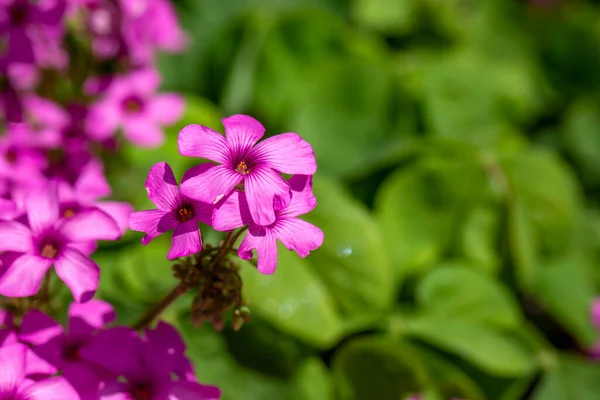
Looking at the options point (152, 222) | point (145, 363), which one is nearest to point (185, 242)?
point (152, 222)

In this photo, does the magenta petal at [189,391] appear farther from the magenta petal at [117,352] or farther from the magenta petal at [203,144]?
the magenta petal at [203,144]

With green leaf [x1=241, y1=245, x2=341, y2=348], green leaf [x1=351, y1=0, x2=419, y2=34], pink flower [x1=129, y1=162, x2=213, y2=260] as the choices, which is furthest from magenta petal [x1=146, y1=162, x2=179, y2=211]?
green leaf [x1=351, y1=0, x2=419, y2=34]

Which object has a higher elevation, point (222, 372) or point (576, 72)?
point (576, 72)

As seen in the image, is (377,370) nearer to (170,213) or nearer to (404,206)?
(404,206)

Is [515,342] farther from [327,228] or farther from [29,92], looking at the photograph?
[29,92]

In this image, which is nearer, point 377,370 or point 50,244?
point 50,244

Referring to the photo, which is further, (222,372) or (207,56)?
(207,56)

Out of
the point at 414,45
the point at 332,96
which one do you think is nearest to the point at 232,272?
the point at 332,96
